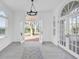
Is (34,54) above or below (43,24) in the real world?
below

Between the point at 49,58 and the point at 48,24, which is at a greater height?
the point at 48,24

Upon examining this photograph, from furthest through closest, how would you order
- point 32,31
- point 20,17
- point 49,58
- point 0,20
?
point 32,31
point 20,17
point 0,20
point 49,58

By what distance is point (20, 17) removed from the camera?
37.0 ft

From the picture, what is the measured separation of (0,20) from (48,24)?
4973mm

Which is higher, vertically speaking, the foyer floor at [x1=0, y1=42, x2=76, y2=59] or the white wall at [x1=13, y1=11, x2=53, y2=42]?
the white wall at [x1=13, y1=11, x2=53, y2=42]

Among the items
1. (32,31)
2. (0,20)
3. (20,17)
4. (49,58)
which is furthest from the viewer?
(32,31)

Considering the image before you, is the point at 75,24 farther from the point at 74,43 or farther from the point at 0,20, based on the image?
the point at 0,20

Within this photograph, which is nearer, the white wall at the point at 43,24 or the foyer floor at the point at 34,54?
the foyer floor at the point at 34,54

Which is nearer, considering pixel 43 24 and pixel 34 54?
pixel 34 54

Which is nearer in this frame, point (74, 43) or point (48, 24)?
point (74, 43)

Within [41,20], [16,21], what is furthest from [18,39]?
[41,20]

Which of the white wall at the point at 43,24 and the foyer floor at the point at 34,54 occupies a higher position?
the white wall at the point at 43,24

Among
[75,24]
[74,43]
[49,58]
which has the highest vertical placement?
[75,24]

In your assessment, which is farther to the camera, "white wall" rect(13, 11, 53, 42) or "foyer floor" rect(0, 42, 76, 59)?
"white wall" rect(13, 11, 53, 42)
